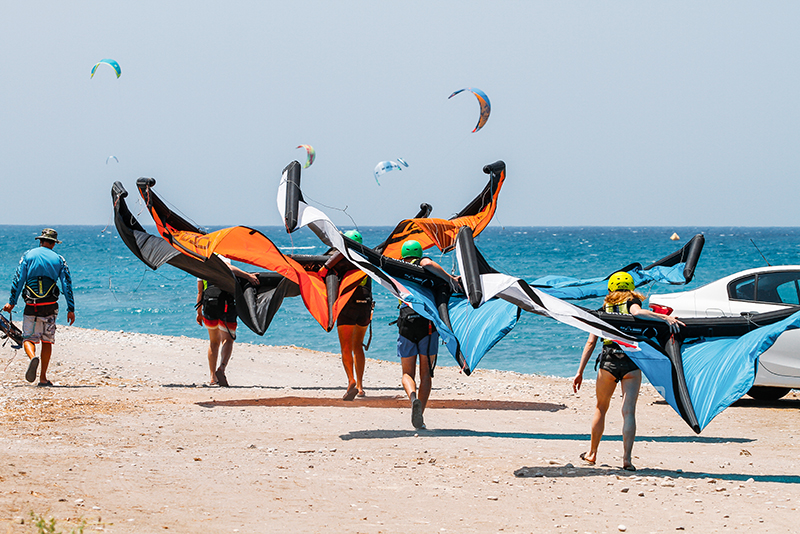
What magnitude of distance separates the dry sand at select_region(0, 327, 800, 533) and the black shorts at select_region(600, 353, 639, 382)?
81cm

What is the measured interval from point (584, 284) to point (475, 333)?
5.78 ft

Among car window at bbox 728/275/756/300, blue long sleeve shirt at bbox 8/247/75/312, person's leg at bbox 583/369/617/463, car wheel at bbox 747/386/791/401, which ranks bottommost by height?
car wheel at bbox 747/386/791/401

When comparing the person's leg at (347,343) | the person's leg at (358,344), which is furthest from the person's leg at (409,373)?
the person's leg at (347,343)

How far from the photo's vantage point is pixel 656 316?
6586 millimetres

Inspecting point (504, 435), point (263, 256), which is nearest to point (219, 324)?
point (263, 256)

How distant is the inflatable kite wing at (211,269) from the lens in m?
9.08

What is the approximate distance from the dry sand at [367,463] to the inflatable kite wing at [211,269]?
1.11m

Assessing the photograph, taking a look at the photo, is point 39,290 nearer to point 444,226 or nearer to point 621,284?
point 444,226

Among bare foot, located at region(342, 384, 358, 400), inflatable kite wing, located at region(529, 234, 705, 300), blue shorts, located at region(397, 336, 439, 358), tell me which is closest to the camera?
blue shorts, located at region(397, 336, 439, 358)

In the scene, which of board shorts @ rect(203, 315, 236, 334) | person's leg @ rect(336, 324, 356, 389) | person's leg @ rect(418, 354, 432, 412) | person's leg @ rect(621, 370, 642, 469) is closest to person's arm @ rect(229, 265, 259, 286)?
board shorts @ rect(203, 315, 236, 334)

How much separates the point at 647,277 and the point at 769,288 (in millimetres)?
1756

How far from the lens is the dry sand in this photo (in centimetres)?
505

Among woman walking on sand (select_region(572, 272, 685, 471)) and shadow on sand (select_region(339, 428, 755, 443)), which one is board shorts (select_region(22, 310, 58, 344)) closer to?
shadow on sand (select_region(339, 428, 755, 443))

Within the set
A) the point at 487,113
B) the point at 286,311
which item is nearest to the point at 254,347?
the point at 487,113
